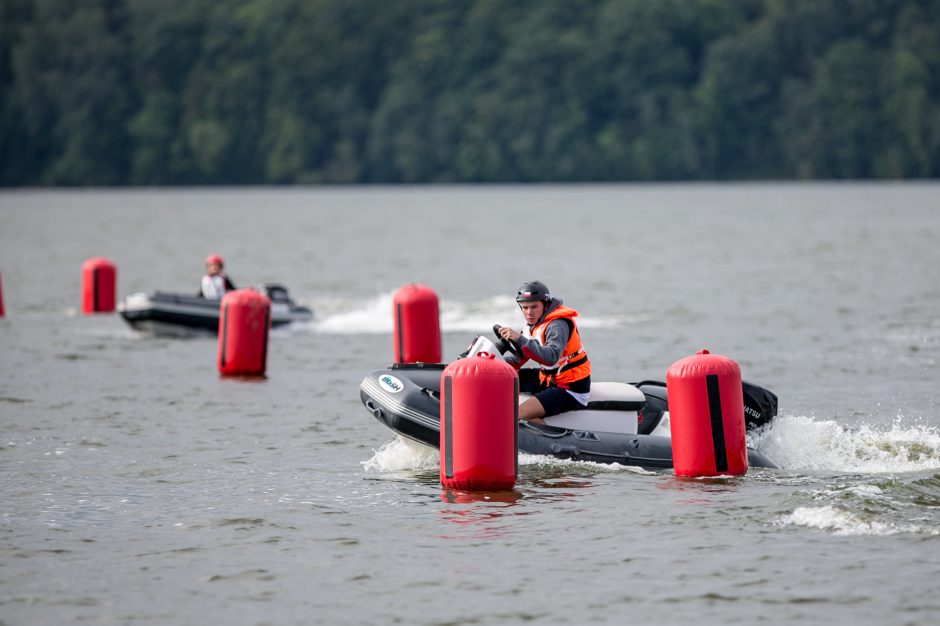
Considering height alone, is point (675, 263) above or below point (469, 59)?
below

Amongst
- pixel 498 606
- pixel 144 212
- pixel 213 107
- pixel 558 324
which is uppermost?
pixel 213 107

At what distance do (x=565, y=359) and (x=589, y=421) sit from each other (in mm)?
627

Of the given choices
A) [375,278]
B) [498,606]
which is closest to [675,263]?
[375,278]

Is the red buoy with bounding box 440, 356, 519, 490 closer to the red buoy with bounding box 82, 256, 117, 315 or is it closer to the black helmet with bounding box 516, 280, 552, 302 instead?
the black helmet with bounding box 516, 280, 552, 302

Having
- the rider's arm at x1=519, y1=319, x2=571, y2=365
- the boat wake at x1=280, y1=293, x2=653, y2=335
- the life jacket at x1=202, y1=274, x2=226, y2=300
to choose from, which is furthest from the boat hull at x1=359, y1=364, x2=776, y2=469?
the boat wake at x1=280, y1=293, x2=653, y2=335

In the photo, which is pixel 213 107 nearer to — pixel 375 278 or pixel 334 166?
pixel 334 166

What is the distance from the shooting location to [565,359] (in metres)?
12.5

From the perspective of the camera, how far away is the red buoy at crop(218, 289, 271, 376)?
748 inches

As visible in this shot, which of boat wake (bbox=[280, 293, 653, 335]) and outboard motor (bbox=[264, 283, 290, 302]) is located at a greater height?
outboard motor (bbox=[264, 283, 290, 302])

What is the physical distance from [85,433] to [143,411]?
1562 mm

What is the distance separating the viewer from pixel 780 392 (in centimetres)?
1778

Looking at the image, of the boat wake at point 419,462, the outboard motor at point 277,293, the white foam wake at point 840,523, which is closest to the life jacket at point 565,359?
the boat wake at point 419,462

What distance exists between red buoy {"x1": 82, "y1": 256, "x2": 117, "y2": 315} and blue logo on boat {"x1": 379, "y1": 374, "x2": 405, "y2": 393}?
16669 mm

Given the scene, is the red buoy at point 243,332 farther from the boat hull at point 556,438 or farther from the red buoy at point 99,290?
the red buoy at point 99,290
